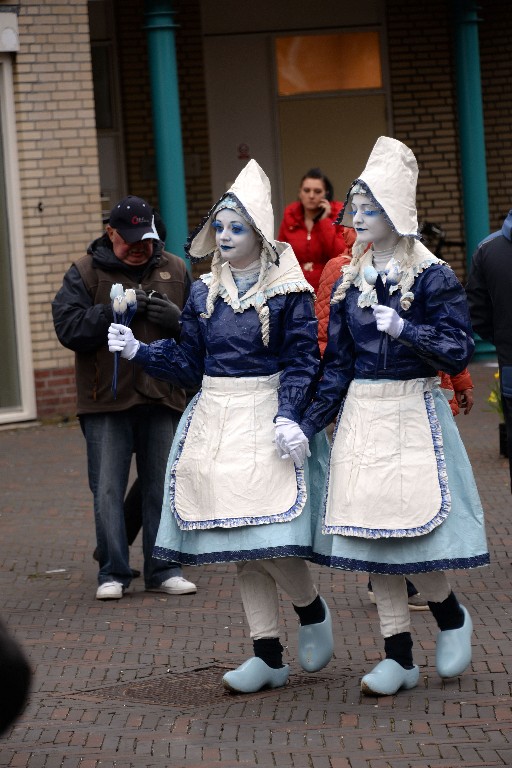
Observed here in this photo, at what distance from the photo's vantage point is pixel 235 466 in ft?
18.7

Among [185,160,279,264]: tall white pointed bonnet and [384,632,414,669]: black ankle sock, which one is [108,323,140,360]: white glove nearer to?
[185,160,279,264]: tall white pointed bonnet

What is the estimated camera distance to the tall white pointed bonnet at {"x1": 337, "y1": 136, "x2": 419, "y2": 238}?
563 centimetres

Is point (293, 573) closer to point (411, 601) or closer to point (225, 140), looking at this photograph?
point (411, 601)

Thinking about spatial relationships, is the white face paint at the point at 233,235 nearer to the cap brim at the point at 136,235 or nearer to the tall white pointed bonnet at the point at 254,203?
the tall white pointed bonnet at the point at 254,203

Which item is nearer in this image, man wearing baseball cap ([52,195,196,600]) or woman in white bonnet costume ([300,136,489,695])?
woman in white bonnet costume ([300,136,489,695])

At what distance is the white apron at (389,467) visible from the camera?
554 cm

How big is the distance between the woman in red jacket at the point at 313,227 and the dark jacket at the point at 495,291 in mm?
2213

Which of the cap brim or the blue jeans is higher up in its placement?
the cap brim

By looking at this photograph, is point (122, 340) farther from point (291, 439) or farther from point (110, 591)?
point (110, 591)

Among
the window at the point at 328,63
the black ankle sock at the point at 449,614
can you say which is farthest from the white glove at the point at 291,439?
the window at the point at 328,63

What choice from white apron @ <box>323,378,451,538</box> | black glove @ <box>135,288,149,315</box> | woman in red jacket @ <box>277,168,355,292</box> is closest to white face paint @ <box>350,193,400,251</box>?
white apron @ <box>323,378,451,538</box>

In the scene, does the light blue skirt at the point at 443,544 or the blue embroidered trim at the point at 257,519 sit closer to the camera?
the light blue skirt at the point at 443,544

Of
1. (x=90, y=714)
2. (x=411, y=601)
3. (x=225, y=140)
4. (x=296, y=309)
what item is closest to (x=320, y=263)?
(x=411, y=601)

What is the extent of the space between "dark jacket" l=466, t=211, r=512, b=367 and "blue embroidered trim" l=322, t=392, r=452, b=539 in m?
1.90
